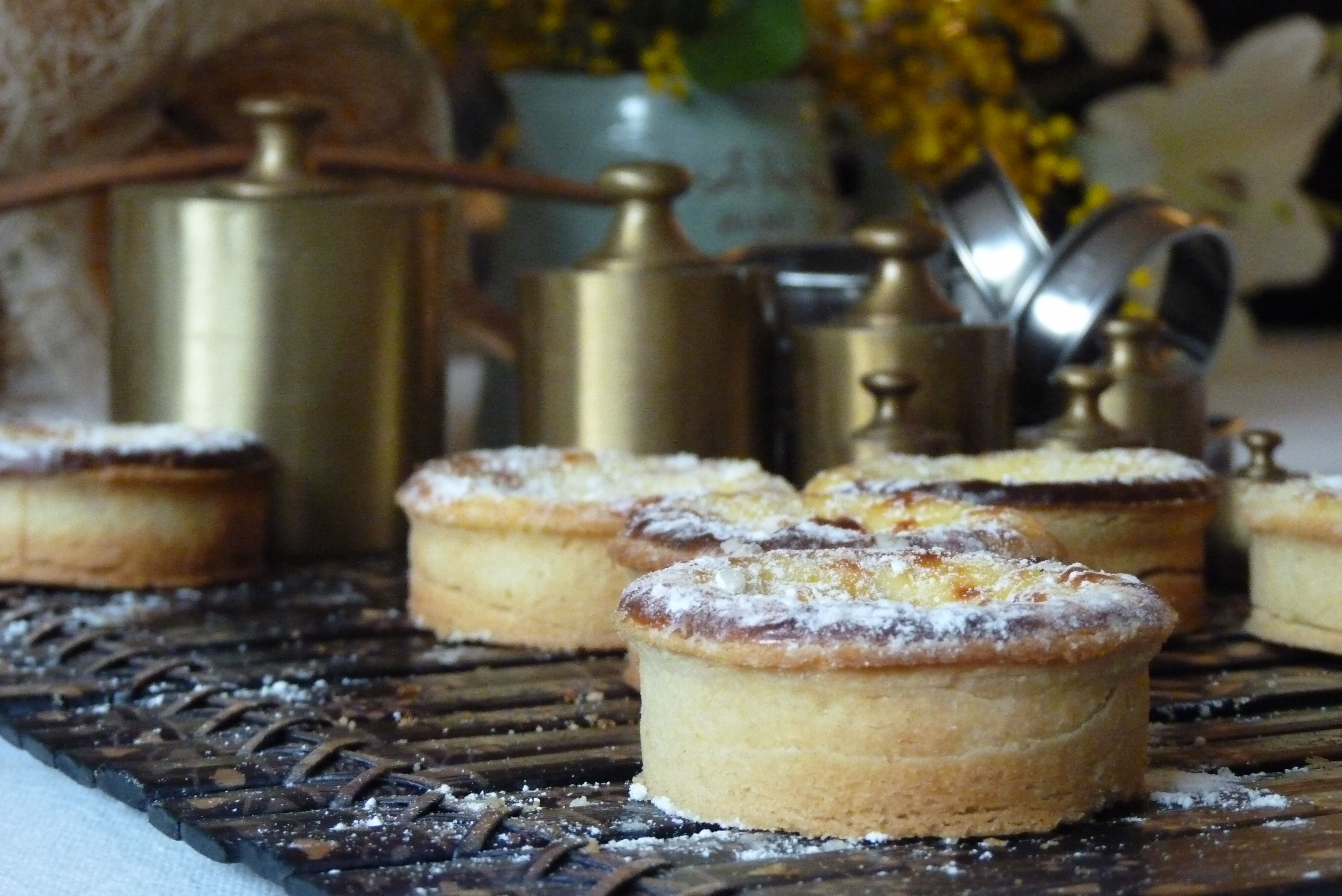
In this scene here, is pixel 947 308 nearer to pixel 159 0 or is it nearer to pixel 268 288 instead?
pixel 268 288

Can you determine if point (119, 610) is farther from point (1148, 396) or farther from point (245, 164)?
point (1148, 396)

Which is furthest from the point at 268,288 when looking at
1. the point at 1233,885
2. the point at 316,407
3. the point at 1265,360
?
the point at 1265,360

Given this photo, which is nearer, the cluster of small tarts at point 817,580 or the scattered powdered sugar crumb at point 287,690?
the cluster of small tarts at point 817,580

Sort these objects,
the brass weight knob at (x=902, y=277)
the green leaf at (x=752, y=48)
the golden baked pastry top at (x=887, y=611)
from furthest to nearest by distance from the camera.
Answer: the green leaf at (x=752, y=48)
the brass weight knob at (x=902, y=277)
the golden baked pastry top at (x=887, y=611)

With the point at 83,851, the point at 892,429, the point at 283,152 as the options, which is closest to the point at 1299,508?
the point at 892,429

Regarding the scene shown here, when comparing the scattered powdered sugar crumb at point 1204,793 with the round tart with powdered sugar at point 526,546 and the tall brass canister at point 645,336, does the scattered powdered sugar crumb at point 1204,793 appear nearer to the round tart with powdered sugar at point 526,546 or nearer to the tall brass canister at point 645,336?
the round tart with powdered sugar at point 526,546

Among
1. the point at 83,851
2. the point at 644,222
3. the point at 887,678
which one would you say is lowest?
the point at 83,851

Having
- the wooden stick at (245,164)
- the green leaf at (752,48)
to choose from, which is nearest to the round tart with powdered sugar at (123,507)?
the wooden stick at (245,164)
